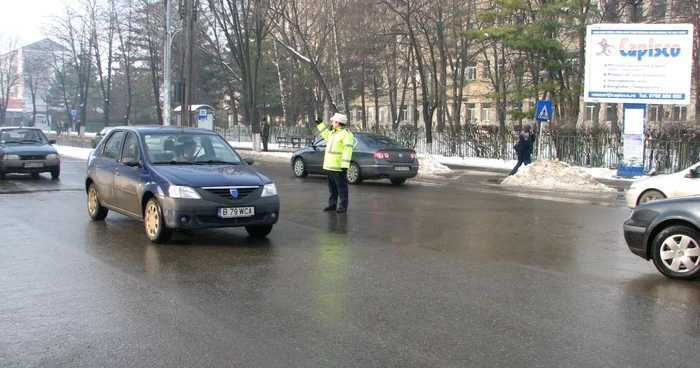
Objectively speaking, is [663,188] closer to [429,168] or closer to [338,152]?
[338,152]

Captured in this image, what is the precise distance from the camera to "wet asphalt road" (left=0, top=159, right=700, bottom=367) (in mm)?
4609

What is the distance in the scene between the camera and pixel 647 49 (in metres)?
20.6

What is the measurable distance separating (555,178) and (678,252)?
38.8 ft

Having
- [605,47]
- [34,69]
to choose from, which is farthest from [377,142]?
[34,69]

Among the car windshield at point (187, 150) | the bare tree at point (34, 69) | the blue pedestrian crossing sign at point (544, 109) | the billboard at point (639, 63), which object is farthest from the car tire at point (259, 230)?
the bare tree at point (34, 69)

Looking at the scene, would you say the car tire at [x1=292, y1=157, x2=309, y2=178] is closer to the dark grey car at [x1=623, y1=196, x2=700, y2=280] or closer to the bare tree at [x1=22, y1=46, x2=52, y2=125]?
the dark grey car at [x1=623, y1=196, x2=700, y2=280]

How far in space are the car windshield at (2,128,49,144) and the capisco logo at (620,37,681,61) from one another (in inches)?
705

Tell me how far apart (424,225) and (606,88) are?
13.2 m

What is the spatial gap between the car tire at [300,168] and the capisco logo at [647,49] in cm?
1070

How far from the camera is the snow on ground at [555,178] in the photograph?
59.0ft

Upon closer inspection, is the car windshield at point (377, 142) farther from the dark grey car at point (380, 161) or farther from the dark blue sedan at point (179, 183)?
the dark blue sedan at point (179, 183)

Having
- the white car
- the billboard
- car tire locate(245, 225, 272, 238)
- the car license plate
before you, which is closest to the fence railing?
the billboard

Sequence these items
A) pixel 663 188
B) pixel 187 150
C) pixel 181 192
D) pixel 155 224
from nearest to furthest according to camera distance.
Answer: pixel 181 192, pixel 155 224, pixel 187 150, pixel 663 188

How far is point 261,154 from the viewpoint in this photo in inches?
1351
